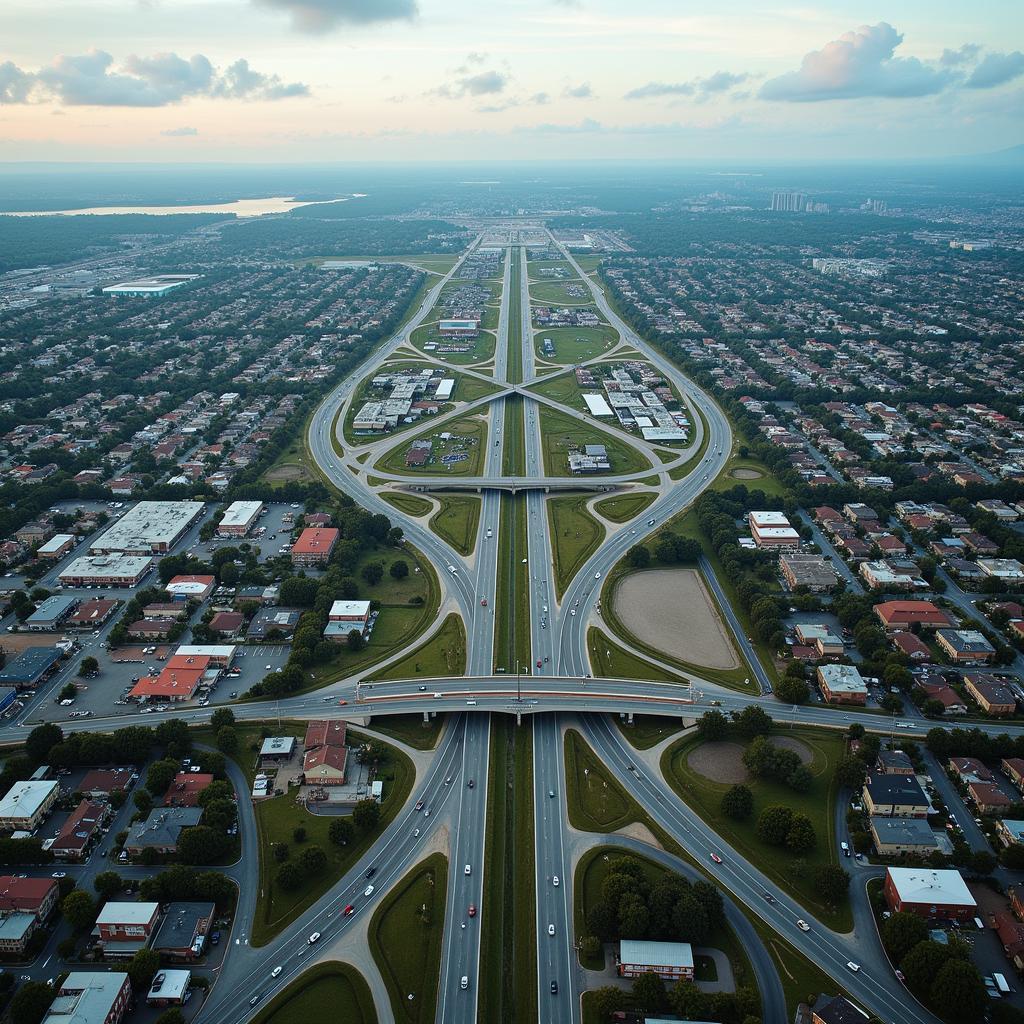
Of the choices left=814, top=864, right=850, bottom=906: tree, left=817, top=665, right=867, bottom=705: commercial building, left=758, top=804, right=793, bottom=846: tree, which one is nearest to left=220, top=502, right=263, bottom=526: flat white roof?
left=817, top=665, right=867, bottom=705: commercial building

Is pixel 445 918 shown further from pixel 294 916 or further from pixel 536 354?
pixel 536 354

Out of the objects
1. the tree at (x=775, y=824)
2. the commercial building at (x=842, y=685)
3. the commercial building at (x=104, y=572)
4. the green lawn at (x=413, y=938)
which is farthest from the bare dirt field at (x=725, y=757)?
the commercial building at (x=104, y=572)

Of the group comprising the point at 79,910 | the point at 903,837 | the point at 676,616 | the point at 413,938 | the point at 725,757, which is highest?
the point at 79,910

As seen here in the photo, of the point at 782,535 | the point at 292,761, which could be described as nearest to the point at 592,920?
the point at 292,761

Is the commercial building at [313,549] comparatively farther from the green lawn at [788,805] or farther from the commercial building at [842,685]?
the commercial building at [842,685]

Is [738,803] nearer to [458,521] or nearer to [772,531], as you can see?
[772,531]

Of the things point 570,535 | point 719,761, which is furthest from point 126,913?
point 570,535
